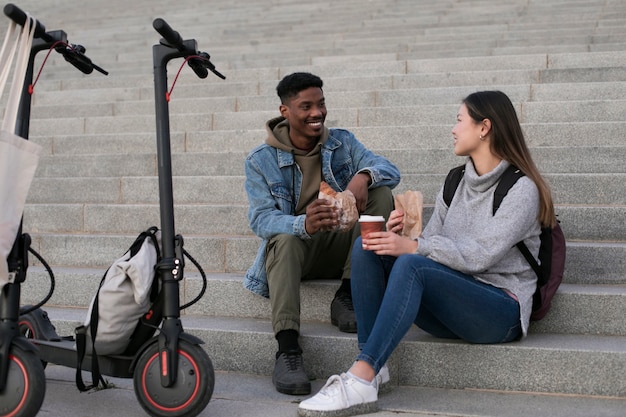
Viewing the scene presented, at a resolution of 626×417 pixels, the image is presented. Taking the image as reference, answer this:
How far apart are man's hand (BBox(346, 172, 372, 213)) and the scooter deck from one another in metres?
1.23

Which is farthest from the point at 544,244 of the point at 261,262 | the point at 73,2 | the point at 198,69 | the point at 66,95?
the point at 73,2

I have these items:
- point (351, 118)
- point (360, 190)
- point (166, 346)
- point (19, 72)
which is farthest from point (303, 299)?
point (351, 118)

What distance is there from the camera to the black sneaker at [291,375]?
11.1 feet

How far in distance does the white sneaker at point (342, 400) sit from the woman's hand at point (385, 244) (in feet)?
1.68

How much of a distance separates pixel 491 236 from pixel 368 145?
8.48ft

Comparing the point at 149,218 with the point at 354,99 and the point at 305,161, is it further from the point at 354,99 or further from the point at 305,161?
the point at 354,99

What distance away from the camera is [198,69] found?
3297mm

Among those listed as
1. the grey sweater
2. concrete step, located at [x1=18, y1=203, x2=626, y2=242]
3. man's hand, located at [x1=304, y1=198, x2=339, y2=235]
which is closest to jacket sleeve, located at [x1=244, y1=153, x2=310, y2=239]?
man's hand, located at [x1=304, y1=198, x2=339, y2=235]

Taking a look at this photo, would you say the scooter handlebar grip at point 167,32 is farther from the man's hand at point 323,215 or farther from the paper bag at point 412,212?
the paper bag at point 412,212

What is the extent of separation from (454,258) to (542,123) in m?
2.67

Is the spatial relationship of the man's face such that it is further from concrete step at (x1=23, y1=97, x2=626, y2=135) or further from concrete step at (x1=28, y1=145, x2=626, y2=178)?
concrete step at (x1=23, y1=97, x2=626, y2=135)

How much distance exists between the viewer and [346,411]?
3.09 m

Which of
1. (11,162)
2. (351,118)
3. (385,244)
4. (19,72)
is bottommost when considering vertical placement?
(385,244)

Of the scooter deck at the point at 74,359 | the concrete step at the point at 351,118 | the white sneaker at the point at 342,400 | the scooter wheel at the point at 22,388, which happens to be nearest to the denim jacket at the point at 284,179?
the white sneaker at the point at 342,400
